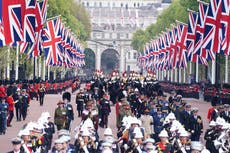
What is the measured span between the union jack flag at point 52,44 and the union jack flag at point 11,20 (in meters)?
26.9

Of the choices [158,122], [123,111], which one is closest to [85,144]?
[158,122]

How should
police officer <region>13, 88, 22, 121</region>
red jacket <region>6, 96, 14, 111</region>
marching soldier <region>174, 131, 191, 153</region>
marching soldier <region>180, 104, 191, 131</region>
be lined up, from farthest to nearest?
police officer <region>13, 88, 22, 121</region> < red jacket <region>6, 96, 14, 111</region> < marching soldier <region>180, 104, 191, 131</region> < marching soldier <region>174, 131, 191, 153</region>

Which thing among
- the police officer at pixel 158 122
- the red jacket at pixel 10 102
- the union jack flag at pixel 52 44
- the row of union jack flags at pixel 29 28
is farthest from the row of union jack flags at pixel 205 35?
the police officer at pixel 158 122

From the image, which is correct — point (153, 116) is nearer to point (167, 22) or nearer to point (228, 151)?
point (228, 151)

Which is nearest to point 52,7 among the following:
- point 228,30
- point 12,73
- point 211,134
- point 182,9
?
point 182,9

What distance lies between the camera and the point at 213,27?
145 ft

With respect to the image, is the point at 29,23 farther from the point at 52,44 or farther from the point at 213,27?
the point at 52,44

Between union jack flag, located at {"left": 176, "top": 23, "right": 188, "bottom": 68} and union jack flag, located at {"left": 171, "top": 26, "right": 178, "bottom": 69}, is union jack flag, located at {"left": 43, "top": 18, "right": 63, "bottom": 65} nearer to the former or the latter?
union jack flag, located at {"left": 176, "top": 23, "right": 188, "bottom": 68}

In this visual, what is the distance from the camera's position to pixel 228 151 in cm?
2211

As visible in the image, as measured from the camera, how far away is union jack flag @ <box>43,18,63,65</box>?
209ft

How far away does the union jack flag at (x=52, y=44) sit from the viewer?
63.6m

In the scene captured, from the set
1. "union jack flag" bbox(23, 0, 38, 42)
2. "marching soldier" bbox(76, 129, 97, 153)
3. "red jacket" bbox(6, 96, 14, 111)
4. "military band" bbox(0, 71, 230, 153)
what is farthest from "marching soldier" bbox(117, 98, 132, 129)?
"marching soldier" bbox(76, 129, 97, 153)

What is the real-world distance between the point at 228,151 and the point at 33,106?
110 ft

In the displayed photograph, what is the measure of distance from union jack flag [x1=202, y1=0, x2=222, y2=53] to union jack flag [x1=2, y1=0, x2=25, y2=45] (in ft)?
35.0
